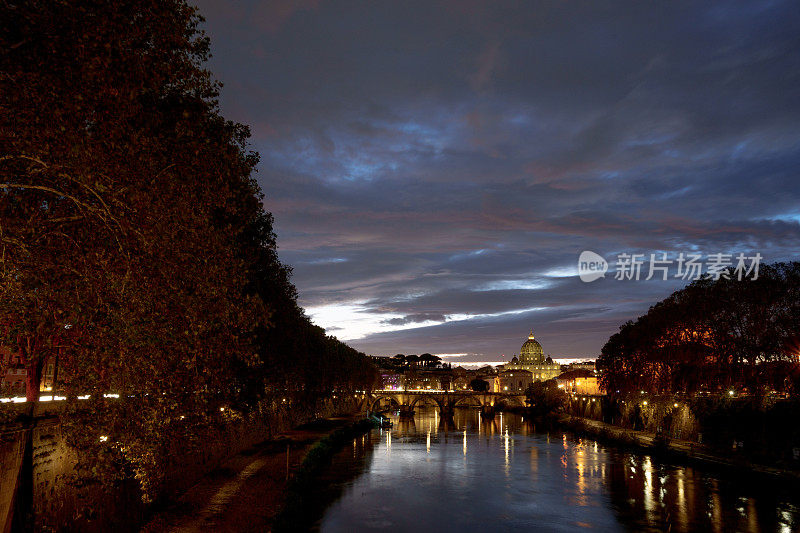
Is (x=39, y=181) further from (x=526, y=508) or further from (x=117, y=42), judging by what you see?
(x=526, y=508)

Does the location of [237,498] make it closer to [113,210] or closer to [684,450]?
[113,210]

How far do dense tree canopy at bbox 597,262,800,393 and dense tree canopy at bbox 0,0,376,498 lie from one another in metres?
49.3

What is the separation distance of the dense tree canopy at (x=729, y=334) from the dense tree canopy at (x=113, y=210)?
4933 centimetres

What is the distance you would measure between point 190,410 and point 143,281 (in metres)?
5.30

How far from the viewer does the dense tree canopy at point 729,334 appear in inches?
1953

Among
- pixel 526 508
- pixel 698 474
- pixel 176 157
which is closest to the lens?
pixel 176 157

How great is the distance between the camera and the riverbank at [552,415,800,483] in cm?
4497

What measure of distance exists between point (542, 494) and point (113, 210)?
138 feet

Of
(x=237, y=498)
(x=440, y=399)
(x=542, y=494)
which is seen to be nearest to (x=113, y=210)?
(x=237, y=498)

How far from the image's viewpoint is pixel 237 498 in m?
28.7

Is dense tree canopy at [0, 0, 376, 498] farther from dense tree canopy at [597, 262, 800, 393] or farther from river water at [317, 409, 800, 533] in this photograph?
dense tree canopy at [597, 262, 800, 393]

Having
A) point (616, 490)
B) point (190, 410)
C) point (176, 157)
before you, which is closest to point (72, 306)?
point (176, 157)

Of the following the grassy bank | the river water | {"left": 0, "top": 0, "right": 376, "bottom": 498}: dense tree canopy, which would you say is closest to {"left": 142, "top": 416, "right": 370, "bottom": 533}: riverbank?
the grassy bank

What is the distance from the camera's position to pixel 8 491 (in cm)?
1678
